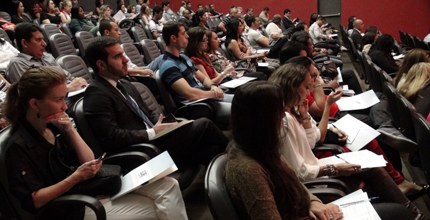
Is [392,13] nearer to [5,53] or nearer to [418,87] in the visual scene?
[418,87]

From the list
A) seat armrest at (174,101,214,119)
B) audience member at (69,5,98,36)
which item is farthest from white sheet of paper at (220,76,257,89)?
audience member at (69,5,98,36)

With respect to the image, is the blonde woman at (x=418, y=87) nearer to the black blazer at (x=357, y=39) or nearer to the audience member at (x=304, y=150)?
the audience member at (x=304, y=150)

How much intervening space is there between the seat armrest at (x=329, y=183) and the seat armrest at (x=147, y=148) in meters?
0.86

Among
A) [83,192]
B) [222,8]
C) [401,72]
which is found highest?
[83,192]

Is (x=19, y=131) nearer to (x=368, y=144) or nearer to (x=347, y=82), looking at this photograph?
(x=368, y=144)

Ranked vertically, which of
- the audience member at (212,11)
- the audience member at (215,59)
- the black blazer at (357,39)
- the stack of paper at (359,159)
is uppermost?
the stack of paper at (359,159)

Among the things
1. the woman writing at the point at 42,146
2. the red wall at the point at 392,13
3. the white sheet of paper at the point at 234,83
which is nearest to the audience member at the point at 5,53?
the white sheet of paper at the point at 234,83

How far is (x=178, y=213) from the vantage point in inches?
81.3

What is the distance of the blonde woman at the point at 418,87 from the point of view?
9.85ft

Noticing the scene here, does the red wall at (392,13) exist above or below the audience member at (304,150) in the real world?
below

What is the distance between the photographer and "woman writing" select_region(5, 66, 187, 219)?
1.67 meters

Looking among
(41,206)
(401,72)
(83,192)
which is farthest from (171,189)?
(401,72)

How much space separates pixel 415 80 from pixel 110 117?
2.25 meters

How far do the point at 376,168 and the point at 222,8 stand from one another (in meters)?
13.3
